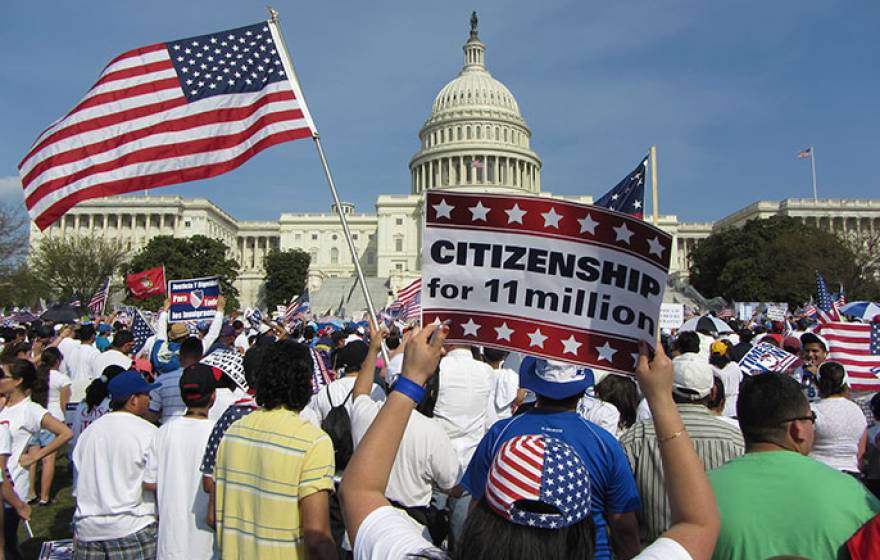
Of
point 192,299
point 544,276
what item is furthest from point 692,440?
point 192,299

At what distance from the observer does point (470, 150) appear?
279 ft

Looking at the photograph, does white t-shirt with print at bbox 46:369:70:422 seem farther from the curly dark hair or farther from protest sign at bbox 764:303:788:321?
protest sign at bbox 764:303:788:321

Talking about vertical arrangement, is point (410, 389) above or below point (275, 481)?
above

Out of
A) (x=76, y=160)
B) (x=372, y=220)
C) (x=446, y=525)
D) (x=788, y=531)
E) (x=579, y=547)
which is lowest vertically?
(x=446, y=525)

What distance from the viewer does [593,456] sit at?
2.75 m

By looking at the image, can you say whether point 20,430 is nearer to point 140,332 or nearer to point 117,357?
point 117,357

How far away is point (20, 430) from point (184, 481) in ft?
6.73

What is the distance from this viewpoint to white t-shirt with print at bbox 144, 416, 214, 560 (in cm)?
380

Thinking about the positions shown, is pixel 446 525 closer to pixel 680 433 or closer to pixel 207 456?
pixel 207 456

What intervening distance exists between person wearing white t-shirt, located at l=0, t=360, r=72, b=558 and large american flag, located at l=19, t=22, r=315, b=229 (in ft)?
4.86

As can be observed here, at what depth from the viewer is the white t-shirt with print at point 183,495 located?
150 inches

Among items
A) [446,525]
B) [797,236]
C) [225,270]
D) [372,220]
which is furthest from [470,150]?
[446,525]

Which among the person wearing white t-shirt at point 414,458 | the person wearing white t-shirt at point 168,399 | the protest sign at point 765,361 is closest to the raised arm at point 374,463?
the person wearing white t-shirt at point 414,458

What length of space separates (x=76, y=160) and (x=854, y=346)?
8.28 meters
